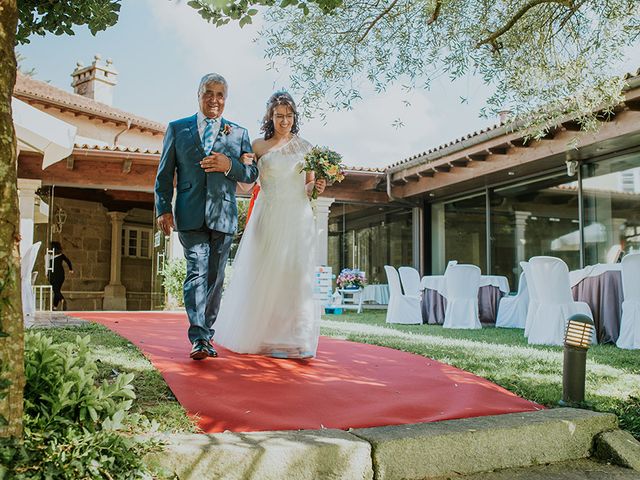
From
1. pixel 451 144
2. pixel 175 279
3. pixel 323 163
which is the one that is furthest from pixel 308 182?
pixel 175 279

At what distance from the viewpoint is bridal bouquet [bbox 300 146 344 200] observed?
3664 mm

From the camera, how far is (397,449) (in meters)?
1.99

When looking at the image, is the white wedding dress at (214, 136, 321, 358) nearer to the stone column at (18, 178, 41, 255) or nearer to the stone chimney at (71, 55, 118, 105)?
the stone column at (18, 178, 41, 255)

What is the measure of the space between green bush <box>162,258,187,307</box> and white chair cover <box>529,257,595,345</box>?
21.1 feet

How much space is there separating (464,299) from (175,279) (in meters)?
5.20

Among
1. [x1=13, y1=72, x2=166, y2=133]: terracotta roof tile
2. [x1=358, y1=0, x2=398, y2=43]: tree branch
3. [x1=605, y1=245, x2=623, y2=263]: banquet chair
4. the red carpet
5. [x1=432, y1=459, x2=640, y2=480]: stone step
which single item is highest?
[x1=13, y1=72, x2=166, y2=133]: terracotta roof tile

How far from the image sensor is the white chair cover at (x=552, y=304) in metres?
5.88

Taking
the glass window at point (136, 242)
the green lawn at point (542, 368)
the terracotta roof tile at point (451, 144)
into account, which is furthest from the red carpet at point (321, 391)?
the glass window at point (136, 242)

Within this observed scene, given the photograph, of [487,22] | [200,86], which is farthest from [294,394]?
[487,22]

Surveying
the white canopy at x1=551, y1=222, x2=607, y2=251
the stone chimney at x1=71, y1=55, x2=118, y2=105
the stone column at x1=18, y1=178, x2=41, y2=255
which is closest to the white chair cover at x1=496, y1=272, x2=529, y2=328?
the white canopy at x1=551, y1=222, x2=607, y2=251

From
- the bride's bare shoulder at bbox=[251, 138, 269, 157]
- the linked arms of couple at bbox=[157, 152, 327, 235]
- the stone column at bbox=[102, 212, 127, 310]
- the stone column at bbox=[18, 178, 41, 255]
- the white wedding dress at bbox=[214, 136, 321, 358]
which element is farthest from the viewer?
the stone column at bbox=[102, 212, 127, 310]

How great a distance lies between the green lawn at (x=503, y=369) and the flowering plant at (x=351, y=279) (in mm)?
6364

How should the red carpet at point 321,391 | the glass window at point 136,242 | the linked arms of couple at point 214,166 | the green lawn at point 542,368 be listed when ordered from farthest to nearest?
the glass window at point 136,242 < the linked arms of couple at point 214,166 < the green lawn at point 542,368 < the red carpet at point 321,391

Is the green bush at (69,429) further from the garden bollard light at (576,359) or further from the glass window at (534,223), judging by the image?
the glass window at (534,223)
